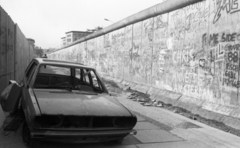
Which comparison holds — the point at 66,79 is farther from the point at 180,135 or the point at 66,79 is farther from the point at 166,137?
the point at 180,135

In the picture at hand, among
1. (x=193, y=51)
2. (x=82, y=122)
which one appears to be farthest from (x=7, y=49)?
(x=193, y=51)

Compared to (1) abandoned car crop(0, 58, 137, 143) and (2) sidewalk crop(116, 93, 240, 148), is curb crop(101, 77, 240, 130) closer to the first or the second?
(2) sidewalk crop(116, 93, 240, 148)

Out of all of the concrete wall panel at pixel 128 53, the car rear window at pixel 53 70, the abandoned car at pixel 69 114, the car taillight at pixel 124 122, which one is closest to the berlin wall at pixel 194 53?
the concrete wall panel at pixel 128 53

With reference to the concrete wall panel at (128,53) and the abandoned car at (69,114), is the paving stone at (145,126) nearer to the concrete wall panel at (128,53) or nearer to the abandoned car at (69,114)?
the abandoned car at (69,114)

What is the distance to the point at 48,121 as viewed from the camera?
3.64 m

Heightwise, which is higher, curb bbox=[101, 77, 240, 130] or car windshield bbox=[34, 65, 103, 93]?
car windshield bbox=[34, 65, 103, 93]

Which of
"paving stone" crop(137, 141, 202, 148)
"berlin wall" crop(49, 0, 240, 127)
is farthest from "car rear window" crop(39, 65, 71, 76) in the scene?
"berlin wall" crop(49, 0, 240, 127)

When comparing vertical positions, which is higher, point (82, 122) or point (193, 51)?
point (193, 51)

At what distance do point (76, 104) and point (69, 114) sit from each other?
42cm

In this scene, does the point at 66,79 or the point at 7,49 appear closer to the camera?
the point at 66,79

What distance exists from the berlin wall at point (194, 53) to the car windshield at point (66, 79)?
11.5ft

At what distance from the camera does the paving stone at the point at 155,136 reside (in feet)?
16.0

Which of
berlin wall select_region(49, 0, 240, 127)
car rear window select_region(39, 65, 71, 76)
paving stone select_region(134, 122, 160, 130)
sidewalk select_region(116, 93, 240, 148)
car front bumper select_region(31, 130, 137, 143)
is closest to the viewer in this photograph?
car front bumper select_region(31, 130, 137, 143)

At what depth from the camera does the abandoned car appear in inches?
138
